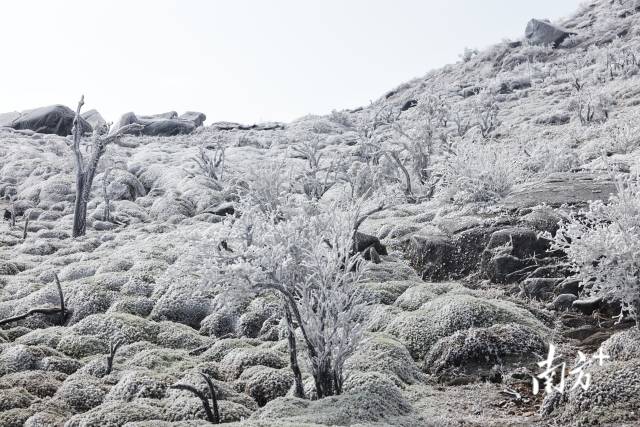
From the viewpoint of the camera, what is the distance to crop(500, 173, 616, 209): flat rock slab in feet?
52.6

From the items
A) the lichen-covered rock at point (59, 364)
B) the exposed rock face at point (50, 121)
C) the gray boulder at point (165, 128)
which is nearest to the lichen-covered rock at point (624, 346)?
the lichen-covered rock at point (59, 364)

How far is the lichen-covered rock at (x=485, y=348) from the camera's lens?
10641 mm

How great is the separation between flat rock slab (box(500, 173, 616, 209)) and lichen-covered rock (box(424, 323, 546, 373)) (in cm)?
591

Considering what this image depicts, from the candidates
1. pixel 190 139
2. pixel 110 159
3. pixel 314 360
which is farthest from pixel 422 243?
pixel 190 139

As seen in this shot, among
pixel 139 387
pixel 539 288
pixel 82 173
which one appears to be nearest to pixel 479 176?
pixel 539 288

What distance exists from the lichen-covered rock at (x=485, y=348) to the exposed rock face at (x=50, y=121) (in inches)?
2168

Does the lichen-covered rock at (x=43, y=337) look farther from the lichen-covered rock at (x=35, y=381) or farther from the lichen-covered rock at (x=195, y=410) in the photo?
the lichen-covered rock at (x=195, y=410)

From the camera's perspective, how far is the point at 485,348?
1080cm

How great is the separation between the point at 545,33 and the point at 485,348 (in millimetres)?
67560

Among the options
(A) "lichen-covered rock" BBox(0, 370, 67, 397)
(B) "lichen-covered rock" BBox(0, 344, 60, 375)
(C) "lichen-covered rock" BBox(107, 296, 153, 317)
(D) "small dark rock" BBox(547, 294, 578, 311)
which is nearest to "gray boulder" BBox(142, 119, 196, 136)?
(C) "lichen-covered rock" BBox(107, 296, 153, 317)

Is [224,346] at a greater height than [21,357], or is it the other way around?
[21,357]

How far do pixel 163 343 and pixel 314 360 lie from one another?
5.18 meters

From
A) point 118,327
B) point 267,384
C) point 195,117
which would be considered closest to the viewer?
point 267,384

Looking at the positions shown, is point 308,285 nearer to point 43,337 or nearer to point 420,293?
point 420,293
